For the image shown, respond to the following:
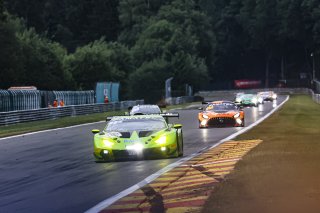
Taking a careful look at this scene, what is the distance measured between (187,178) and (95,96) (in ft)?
172

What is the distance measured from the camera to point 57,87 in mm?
77312

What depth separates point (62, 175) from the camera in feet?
49.5

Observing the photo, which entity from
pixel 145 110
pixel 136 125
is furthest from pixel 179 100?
pixel 136 125

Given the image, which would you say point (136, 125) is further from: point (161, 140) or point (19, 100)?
point (19, 100)

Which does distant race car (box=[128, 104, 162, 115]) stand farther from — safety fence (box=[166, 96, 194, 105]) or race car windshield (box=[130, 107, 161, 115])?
safety fence (box=[166, 96, 194, 105])

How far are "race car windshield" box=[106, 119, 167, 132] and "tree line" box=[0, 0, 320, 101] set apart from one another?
45427 mm

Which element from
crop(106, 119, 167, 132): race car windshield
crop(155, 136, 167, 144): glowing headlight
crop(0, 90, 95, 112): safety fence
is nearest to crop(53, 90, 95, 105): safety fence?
crop(0, 90, 95, 112): safety fence

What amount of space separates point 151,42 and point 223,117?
260 feet

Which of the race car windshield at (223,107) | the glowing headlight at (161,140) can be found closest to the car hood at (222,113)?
the race car windshield at (223,107)

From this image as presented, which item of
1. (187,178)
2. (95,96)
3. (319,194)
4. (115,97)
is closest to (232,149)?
(187,178)

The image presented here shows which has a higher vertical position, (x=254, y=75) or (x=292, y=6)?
(x=292, y=6)

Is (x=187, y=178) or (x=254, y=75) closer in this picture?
(x=187, y=178)

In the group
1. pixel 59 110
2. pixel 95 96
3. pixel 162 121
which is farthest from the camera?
pixel 95 96

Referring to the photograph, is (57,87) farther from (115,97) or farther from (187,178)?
(187,178)
